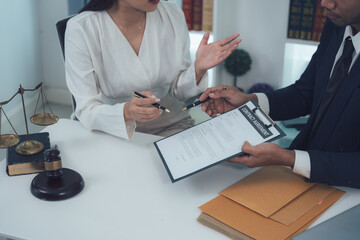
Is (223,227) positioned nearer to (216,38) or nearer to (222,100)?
(222,100)

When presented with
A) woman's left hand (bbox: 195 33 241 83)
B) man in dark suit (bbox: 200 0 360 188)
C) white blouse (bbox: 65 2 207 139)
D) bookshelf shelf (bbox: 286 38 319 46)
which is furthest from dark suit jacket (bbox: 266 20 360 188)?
bookshelf shelf (bbox: 286 38 319 46)

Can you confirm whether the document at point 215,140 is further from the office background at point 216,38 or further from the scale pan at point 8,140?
the office background at point 216,38

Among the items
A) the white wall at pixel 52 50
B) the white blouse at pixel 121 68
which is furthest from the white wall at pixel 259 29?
the white blouse at pixel 121 68

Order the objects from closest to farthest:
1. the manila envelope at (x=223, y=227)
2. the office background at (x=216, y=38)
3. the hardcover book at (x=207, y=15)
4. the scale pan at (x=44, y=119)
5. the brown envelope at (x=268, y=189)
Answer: the manila envelope at (x=223, y=227) < the brown envelope at (x=268, y=189) < the scale pan at (x=44, y=119) < the office background at (x=216, y=38) < the hardcover book at (x=207, y=15)

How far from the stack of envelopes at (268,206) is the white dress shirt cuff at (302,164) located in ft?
0.10

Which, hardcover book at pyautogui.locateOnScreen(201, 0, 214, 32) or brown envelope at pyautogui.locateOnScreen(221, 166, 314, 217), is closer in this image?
brown envelope at pyautogui.locateOnScreen(221, 166, 314, 217)

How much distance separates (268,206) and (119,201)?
0.41 meters

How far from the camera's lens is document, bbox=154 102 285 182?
1288mm

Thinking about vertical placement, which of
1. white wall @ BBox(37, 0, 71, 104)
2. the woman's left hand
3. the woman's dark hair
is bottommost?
white wall @ BBox(37, 0, 71, 104)

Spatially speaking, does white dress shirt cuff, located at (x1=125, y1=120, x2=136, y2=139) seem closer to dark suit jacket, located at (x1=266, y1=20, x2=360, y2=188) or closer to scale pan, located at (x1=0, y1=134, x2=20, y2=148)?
scale pan, located at (x1=0, y1=134, x2=20, y2=148)

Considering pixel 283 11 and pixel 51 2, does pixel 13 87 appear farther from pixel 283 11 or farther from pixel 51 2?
pixel 283 11

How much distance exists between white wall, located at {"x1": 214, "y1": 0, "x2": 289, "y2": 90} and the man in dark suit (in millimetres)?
1575

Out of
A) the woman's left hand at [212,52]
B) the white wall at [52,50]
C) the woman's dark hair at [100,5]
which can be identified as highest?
the woman's dark hair at [100,5]

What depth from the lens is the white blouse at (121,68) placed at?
1.68m
